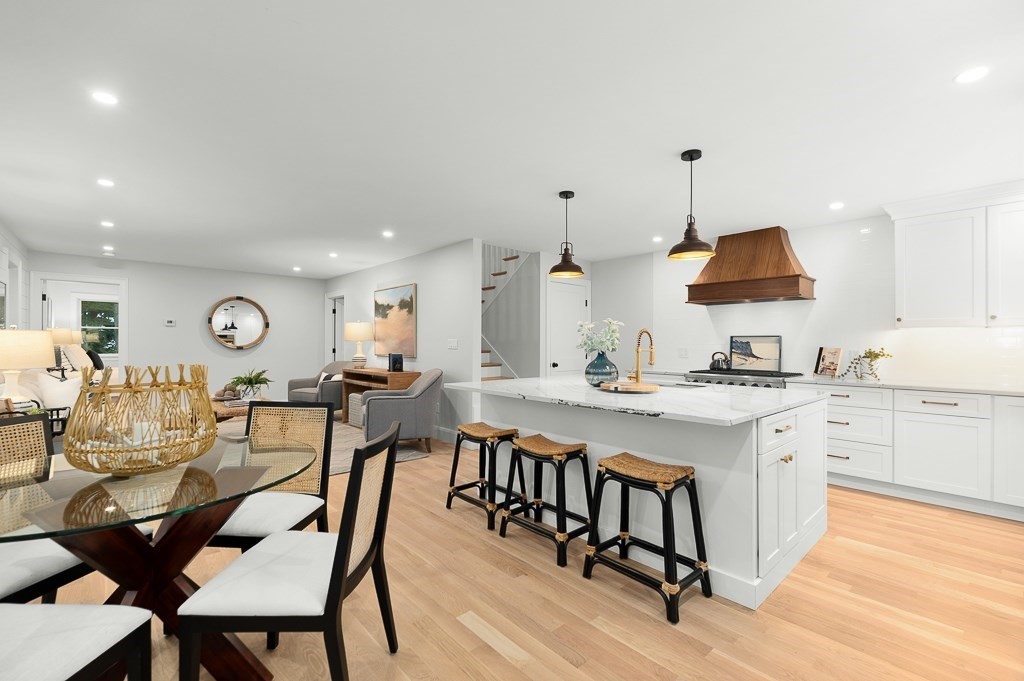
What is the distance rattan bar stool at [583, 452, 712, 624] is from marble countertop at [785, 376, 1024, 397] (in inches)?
104

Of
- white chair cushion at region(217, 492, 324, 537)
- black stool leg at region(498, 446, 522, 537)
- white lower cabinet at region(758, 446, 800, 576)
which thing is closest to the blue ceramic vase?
black stool leg at region(498, 446, 522, 537)

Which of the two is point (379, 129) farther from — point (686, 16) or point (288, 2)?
point (686, 16)

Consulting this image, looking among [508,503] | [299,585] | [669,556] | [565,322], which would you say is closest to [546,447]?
[508,503]

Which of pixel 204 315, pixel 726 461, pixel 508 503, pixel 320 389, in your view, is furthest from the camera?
pixel 204 315

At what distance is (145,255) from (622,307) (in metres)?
A: 6.58

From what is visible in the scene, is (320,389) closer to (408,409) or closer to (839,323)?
(408,409)

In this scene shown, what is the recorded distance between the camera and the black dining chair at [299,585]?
1.30m

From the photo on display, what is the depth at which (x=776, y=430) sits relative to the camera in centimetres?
231

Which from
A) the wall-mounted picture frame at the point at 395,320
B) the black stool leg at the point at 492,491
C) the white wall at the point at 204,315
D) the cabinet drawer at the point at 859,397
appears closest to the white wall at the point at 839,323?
the cabinet drawer at the point at 859,397

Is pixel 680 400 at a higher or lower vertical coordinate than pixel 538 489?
higher

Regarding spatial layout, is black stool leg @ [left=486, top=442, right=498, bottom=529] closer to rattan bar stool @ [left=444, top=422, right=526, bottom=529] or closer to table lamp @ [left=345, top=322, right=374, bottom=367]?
rattan bar stool @ [left=444, top=422, right=526, bottom=529]

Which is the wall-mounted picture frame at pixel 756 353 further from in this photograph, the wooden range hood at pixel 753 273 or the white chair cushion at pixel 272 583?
the white chair cushion at pixel 272 583

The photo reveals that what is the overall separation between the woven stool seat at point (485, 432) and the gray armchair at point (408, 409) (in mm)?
1937

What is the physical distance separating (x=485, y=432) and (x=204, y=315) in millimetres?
6419
